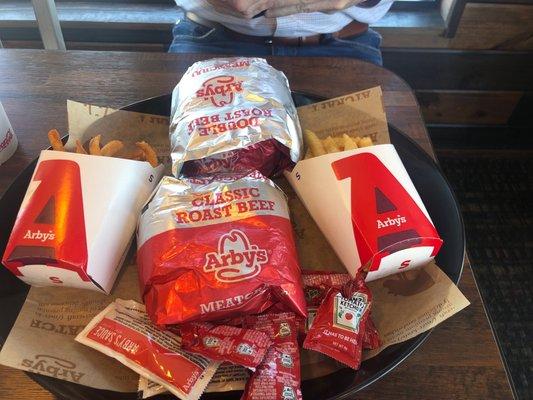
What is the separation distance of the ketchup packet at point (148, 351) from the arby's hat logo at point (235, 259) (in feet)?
0.36

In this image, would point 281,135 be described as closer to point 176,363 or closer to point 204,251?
point 204,251

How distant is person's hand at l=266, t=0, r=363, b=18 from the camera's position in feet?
3.67

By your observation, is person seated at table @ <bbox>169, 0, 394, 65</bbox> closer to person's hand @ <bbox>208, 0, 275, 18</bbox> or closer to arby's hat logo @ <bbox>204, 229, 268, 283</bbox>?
person's hand @ <bbox>208, 0, 275, 18</bbox>

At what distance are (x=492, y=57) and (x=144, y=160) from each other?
4.74 feet

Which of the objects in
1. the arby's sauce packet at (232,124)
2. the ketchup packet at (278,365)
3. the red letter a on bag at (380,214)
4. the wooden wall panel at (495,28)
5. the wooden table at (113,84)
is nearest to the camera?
the ketchup packet at (278,365)

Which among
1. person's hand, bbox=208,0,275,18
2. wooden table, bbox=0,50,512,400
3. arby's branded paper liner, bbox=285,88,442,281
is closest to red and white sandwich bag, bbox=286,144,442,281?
arby's branded paper liner, bbox=285,88,442,281

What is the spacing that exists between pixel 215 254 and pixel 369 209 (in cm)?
24

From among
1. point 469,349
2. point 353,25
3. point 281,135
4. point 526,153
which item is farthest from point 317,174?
point 526,153

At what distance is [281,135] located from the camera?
2.71 ft

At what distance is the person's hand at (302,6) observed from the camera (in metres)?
1.12

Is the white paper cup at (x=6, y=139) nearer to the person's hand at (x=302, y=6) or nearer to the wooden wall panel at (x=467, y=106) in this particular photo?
the person's hand at (x=302, y=6)

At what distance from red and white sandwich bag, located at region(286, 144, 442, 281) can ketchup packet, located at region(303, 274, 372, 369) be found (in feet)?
0.16

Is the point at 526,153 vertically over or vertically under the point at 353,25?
under

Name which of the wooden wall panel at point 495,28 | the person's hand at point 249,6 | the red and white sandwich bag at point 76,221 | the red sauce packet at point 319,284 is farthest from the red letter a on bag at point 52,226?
the wooden wall panel at point 495,28
